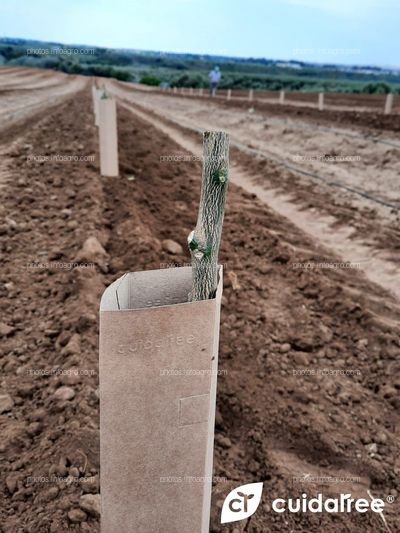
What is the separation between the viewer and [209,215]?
1563 millimetres

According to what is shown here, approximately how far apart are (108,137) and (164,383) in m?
6.12

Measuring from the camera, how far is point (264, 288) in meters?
4.65

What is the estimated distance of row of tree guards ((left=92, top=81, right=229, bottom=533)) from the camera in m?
1.48

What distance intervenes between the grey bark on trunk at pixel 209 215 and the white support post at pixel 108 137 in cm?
594

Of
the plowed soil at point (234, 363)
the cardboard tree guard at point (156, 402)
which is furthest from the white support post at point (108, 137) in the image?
the cardboard tree guard at point (156, 402)

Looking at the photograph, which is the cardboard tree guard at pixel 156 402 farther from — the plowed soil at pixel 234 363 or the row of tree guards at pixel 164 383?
the plowed soil at pixel 234 363

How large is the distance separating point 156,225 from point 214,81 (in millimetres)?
29702

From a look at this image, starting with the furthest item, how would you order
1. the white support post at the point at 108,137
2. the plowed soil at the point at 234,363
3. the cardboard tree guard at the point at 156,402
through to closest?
the white support post at the point at 108,137, the plowed soil at the point at 234,363, the cardboard tree guard at the point at 156,402

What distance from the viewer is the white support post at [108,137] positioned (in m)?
7.10

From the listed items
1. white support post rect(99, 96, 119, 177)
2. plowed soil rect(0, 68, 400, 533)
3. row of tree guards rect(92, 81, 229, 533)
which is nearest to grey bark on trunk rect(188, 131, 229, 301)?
row of tree guards rect(92, 81, 229, 533)

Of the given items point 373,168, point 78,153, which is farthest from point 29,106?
point 373,168

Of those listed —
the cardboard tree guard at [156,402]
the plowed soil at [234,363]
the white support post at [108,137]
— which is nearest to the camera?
the cardboard tree guard at [156,402]

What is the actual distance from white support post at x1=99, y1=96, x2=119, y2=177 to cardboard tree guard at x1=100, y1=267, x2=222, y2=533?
587cm

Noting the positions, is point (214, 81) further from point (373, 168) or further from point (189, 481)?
point (189, 481)
